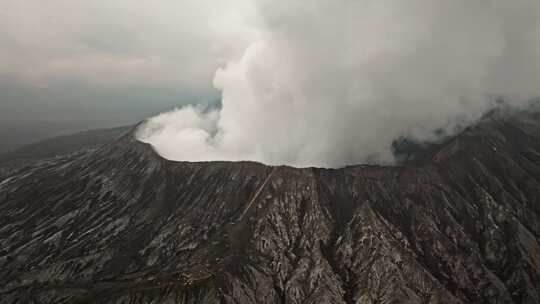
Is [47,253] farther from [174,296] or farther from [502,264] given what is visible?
[502,264]

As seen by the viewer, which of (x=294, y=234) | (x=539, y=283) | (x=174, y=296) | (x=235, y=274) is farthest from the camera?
(x=294, y=234)

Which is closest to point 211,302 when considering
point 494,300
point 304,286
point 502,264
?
point 304,286

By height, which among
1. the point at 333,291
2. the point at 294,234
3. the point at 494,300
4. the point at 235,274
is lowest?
the point at 494,300

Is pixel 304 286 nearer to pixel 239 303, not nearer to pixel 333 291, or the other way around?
pixel 333 291

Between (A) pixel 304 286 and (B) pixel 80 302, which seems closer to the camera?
(B) pixel 80 302

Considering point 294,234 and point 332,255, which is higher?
point 294,234

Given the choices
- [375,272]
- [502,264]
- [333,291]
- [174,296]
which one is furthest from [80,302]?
[502,264]

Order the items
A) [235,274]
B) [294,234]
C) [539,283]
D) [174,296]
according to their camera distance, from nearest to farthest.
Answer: [174,296] < [235,274] < [539,283] < [294,234]

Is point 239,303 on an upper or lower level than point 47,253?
lower

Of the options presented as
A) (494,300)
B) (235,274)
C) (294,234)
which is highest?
(294,234)

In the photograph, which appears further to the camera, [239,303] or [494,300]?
[494,300]
